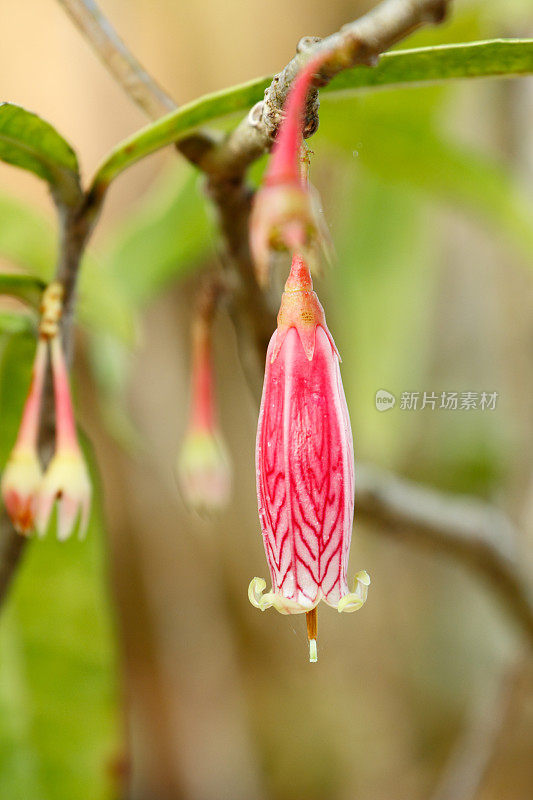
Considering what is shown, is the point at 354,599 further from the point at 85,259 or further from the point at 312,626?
the point at 85,259

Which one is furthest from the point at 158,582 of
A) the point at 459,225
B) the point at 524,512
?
the point at 459,225

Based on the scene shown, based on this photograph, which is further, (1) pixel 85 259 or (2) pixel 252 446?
(2) pixel 252 446

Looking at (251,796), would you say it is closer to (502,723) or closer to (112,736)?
(502,723)

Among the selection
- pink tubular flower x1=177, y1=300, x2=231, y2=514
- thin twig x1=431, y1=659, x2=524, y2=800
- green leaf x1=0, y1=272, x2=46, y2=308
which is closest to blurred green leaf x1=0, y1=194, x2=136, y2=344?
pink tubular flower x1=177, y1=300, x2=231, y2=514

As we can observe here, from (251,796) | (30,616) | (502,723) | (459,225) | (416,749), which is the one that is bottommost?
(251,796)

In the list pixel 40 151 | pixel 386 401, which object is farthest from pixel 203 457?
pixel 40 151

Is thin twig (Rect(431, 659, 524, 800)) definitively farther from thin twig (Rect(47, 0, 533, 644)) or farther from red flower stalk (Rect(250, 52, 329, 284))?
red flower stalk (Rect(250, 52, 329, 284))

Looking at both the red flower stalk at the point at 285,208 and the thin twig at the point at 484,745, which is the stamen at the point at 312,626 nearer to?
the red flower stalk at the point at 285,208
